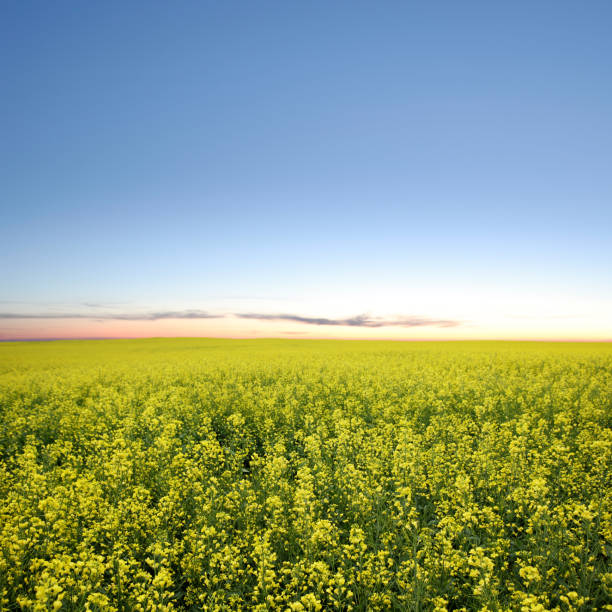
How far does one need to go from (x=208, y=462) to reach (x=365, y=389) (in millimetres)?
7566

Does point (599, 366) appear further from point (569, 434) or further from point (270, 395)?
point (270, 395)

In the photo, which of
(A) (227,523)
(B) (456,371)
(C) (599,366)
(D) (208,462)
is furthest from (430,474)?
(C) (599,366)

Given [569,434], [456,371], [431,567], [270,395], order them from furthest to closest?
1. [456,371]
2. [270,395]
3. [569,434]
4. [431,567]

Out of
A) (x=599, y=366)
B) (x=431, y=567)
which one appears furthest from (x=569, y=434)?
(x=599, y=366)

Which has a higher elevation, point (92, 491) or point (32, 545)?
point (92, 491)

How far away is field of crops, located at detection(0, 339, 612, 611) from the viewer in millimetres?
4016

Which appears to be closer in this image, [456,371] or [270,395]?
[270,395]

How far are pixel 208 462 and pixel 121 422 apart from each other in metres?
4.14

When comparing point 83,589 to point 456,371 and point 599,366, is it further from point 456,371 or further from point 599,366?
point 599,366

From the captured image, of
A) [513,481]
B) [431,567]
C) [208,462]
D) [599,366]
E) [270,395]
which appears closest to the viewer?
[431,567]

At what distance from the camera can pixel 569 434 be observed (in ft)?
31.6

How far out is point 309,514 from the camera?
500cm

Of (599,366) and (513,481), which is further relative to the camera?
(599,366)

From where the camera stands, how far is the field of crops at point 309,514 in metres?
4.02
